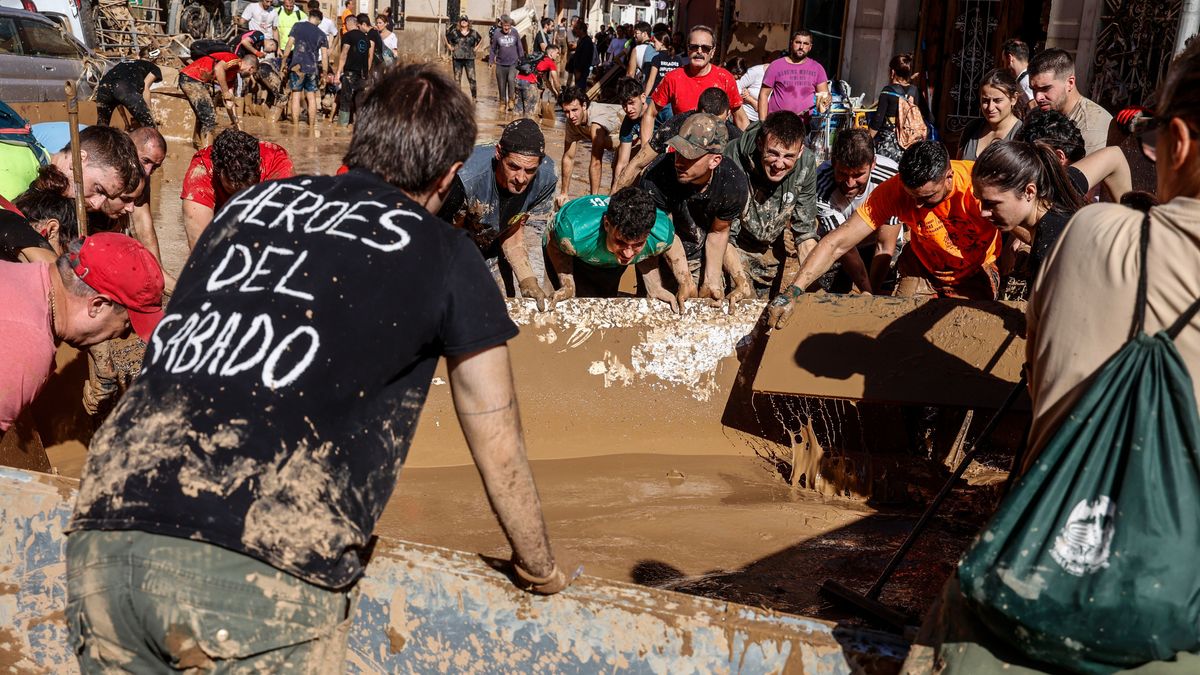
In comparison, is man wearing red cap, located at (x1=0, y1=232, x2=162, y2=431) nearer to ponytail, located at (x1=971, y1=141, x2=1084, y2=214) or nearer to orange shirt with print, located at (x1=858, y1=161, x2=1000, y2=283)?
ponytail, located at (x1=971, y1=141, x2=1084, y2=214)

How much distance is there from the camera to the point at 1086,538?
71.3 inches

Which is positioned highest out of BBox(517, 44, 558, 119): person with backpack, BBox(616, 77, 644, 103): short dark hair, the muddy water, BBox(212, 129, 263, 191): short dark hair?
BBox(616, 77, 644, 103): short dark hair

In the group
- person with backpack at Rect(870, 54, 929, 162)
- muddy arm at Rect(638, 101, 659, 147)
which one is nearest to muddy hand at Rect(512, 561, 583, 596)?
person with backpack at Rect(870, 54, 929, 162)

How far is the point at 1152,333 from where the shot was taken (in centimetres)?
186

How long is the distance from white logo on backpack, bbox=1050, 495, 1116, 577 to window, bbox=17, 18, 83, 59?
14.1 m

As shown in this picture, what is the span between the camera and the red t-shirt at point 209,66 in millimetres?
13945

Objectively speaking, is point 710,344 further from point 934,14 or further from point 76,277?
point 934,14

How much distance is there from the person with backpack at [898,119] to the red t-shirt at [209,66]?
8.53 meters

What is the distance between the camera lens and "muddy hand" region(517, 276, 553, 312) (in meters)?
5.44

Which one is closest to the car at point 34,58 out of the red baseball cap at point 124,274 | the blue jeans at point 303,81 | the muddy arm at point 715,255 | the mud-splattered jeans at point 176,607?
the blue jeans at point 303,81

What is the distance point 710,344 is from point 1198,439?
3.85 meters

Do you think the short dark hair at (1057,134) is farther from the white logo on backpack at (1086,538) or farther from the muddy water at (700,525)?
the white logo on backpack at (1086,538)

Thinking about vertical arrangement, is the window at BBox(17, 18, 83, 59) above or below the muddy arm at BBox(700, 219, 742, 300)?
above

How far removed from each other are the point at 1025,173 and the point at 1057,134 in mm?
1382
